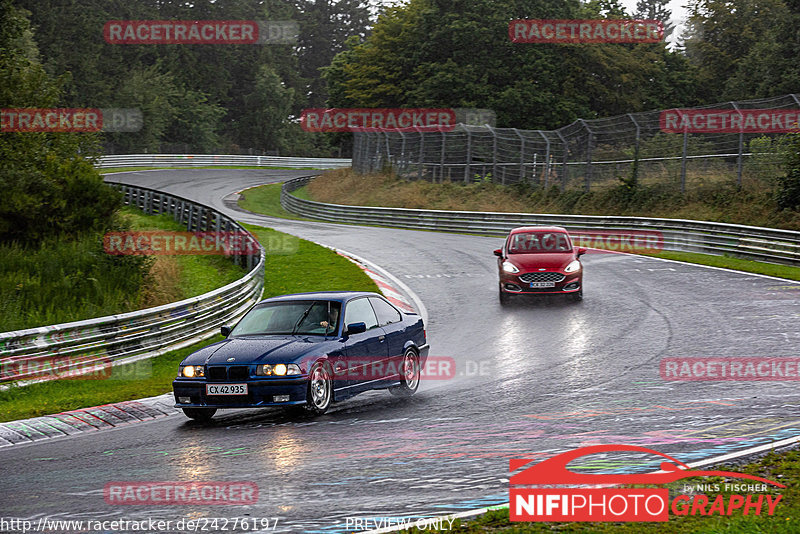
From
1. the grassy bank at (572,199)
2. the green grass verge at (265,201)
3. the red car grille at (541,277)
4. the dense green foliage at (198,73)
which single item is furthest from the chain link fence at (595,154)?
the dense green foliage at (198,73)

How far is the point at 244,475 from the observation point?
7.39m

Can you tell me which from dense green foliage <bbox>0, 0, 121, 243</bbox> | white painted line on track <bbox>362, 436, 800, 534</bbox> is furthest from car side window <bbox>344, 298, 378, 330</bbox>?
dense green foliage <bbox>0, 0, 121, 243</bbox>

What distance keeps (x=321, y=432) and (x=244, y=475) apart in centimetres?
194

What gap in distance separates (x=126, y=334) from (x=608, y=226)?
69.8 ft

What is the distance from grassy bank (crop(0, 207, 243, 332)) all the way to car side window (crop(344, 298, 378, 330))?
19.5 feet

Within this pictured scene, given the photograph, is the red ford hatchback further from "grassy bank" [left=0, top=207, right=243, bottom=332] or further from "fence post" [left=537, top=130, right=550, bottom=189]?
"fence post" [left=537, top=130, right=550, bottom=189]

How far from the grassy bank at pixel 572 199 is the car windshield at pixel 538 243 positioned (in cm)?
1037

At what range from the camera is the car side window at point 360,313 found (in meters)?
11.3

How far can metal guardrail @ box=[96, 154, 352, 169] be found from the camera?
71.2 meters

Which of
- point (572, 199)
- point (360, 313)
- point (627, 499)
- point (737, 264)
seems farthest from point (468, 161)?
point (627, 499)

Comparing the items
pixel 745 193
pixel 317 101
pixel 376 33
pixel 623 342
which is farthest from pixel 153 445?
pixel 317 101

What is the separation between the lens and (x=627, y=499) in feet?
20.5

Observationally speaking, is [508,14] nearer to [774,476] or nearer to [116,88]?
[116,88]

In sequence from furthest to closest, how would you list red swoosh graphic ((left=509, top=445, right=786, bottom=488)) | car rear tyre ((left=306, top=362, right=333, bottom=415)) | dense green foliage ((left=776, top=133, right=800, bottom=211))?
dense green foliage ((left=776, top=133, right=800, bottom=211))
car rear tyre ((left=306, top=362, right=333, bottom=415))
red swoosh graphic ((left=509, top=445, right=786, bottom=488))
